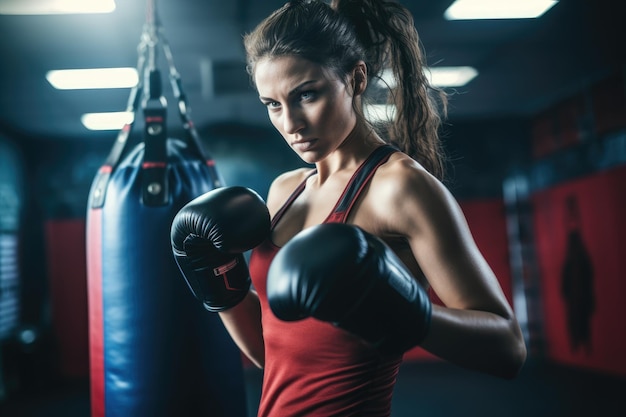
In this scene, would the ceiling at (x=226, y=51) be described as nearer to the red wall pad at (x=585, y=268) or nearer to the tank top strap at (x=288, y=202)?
the red wall pad at (x=585, y=268)

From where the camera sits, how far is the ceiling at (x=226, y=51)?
3.52 meters

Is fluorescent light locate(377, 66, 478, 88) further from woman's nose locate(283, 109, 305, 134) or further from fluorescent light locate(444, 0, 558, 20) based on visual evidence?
woman's nose locate(283, 109, 305, 134)

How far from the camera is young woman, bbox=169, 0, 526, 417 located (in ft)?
2.43

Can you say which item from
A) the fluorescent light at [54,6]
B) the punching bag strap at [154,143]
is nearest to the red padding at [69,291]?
the fluorescent light at [54,6]

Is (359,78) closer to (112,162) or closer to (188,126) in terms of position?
(188,126)

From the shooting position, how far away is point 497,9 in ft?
11.8

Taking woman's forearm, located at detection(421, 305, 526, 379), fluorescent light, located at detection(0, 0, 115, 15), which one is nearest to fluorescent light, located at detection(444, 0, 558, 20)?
fluorescent light, located at detection(0, 0, 115, 15)

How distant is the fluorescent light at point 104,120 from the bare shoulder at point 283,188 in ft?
14.9

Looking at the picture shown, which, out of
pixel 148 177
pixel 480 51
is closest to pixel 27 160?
pixel 480 51

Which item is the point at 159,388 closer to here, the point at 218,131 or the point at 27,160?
the point at 218,131

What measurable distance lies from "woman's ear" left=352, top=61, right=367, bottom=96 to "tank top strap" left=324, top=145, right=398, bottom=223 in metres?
0.15

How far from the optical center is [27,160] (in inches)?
261

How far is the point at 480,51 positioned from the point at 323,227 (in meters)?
4.08

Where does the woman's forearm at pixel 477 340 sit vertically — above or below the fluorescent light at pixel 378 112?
below
